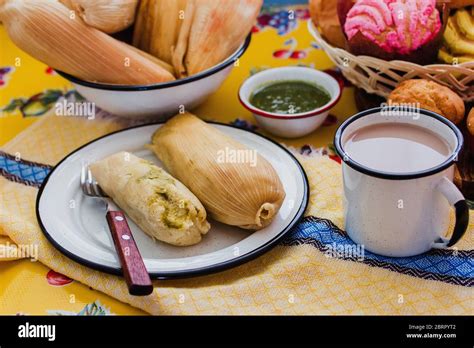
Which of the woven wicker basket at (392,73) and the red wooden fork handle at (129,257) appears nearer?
the red wooden fork handle at (129,257)

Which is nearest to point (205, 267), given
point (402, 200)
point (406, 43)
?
point (402, 200)

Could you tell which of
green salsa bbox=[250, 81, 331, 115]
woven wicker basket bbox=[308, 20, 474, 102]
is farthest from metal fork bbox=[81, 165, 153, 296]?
woven wicker basket bbox=[308, 20, 474, 102]

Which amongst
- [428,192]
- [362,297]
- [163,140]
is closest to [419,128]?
[428,192]

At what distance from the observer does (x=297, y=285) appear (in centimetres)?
81

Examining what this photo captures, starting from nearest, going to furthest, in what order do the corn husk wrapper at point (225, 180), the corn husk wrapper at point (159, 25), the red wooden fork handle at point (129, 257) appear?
the red wooden fork handle at point (129, 257)
the corn husk wrapper at point (225, 180)
the corn husk wrapper at point (159, 25)

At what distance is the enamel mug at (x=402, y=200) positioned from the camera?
0.77 metres

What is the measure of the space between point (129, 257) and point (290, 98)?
0.47m

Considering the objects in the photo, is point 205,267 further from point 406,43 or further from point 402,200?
point 406,43

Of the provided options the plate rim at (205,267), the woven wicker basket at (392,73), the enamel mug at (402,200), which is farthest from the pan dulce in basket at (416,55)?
the plate rim at (205,267)

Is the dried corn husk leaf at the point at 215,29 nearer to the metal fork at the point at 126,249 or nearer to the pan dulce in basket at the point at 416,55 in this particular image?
the pan dulce in basket at the point at 416,55

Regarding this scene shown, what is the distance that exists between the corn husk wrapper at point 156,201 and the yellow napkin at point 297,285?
0.07m

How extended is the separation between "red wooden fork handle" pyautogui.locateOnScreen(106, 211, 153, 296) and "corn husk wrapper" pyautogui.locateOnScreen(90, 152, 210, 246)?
1.2 inches

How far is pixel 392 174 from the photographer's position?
75 cm

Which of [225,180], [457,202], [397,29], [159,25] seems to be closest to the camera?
[457,202]
